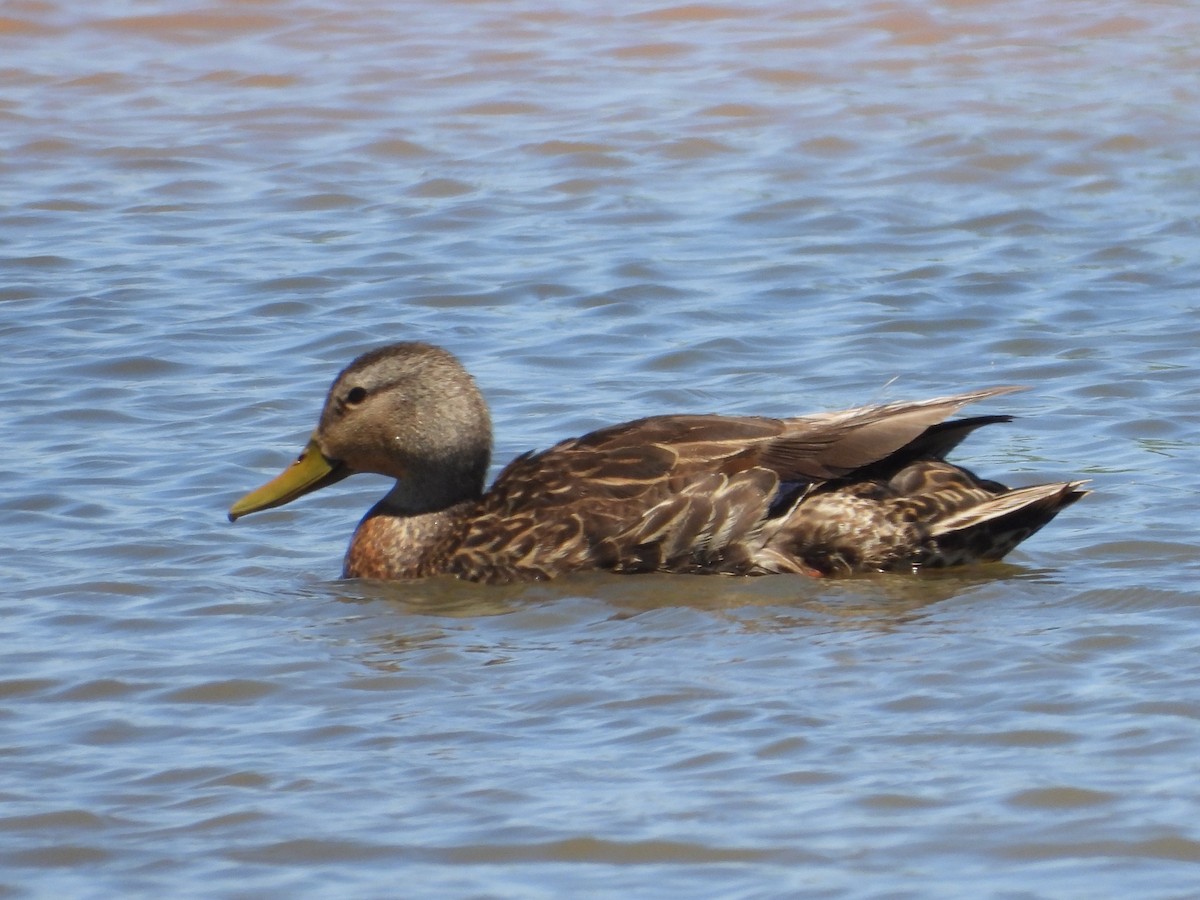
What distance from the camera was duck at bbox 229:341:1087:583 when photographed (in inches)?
316

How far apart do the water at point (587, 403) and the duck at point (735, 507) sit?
0.14m

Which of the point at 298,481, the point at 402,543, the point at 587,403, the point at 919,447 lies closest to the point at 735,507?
the point at 919,447

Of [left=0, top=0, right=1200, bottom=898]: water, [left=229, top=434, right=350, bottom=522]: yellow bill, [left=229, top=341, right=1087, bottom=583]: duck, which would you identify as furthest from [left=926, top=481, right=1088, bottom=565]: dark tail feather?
[left=229, top=434, right=350, bottom=522]: yellow bill

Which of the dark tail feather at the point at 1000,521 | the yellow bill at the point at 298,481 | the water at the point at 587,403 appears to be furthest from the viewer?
the yellow bill at the point at 298,481

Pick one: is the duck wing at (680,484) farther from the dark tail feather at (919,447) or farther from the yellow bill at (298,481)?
the yellow bill at (298,481)

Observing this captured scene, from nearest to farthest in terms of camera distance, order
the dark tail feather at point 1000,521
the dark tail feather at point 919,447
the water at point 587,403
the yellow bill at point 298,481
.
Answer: the water at point 587,403, the dark tail feather at point 1000,521, the dark tail feather at point 919,447, the yellow bill at point 298,481

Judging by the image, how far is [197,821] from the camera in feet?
19.1

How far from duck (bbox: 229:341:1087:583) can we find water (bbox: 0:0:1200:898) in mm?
136

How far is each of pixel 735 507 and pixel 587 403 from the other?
7.31 feet

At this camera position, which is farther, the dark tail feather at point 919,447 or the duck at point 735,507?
the dark tail feather at point 919,447

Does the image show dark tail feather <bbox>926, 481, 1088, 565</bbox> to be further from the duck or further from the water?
the water

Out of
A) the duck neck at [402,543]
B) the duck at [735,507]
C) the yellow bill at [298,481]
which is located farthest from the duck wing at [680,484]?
the yellow bill at [298,481]

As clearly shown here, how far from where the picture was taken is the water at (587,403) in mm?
5734

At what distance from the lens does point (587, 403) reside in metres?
10.1
